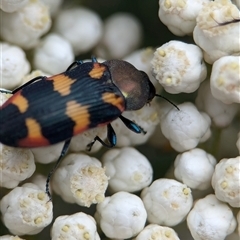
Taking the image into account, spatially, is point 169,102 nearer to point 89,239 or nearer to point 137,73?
point 137,73

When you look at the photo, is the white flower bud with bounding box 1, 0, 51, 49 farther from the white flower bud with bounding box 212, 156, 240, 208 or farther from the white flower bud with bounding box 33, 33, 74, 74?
the white flower bud with bounding box 212, 156, 240, 208

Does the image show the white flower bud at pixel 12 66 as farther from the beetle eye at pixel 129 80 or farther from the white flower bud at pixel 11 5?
the beetle eye at pixel 129 80

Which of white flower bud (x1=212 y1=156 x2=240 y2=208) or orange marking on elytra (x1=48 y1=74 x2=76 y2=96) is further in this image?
orange marking on elytra (x1=48 y1=74 x2=76 y2=96)

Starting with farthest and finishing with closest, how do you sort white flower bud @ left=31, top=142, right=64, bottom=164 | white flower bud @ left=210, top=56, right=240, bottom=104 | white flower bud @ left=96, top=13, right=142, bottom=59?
1. white flower bud @ left=96, top=13, right=142, bottom=59
2. white flower bud @ left=31, top=142, right=64, bottom=164
3. white flower bud @ left=210, top=56, right=240, bottom=104

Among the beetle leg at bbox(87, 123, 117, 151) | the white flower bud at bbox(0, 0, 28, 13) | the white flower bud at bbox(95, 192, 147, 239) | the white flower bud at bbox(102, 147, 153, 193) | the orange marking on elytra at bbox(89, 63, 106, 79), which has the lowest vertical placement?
the white flower bud at bbox(95, 192, 147, 239)

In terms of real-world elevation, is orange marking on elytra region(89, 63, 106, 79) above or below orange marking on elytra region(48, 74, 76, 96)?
below

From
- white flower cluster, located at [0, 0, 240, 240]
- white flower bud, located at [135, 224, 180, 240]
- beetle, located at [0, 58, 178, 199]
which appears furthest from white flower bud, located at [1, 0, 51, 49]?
white flower bud, located at [135, 224, 180, 240]

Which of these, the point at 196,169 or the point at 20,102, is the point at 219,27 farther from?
the point at 20,102
